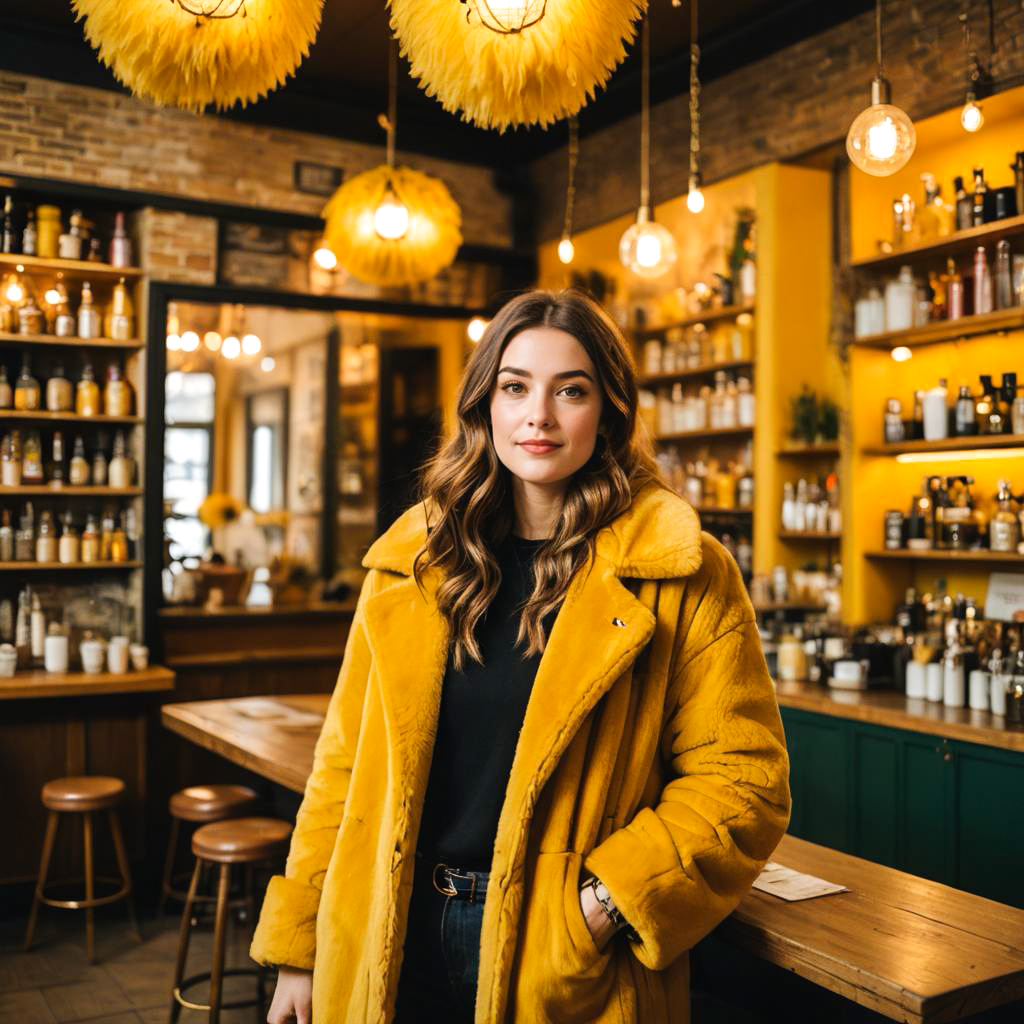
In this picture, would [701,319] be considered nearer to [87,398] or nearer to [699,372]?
[699,372]

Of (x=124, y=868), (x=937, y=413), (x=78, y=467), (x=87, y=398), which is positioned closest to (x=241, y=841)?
(x=124, y=868)

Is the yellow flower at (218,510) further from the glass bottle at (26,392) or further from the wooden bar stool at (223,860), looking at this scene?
the wooden bar stool at (223,860)

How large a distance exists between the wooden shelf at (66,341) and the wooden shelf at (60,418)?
1.13 ft

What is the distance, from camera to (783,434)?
18.1 ft

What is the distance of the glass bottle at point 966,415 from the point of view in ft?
15.8

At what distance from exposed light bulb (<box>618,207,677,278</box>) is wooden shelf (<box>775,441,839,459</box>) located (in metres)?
1.38

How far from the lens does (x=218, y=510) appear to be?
22.2 feet

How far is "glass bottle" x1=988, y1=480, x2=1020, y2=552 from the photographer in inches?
183

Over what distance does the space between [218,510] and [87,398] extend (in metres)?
1.21

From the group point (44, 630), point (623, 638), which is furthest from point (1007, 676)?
point (44, 630)

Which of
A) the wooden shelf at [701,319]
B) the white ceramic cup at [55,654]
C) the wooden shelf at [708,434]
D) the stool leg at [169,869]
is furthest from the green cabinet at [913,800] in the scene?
the white ceramic cup at [55,654]

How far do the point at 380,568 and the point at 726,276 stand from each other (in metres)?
4.47

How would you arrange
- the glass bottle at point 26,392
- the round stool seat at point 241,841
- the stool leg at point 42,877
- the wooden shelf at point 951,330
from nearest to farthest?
the round stool seat at point 241,841 < the wooden shelf at point 951,330 < the stool leg at point 42,877 < the glass bottle at point 26,392

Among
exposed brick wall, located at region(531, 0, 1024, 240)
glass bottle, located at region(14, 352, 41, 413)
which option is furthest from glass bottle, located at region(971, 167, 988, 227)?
→ glass bottle, located at region(14, 352, 41, 413)
